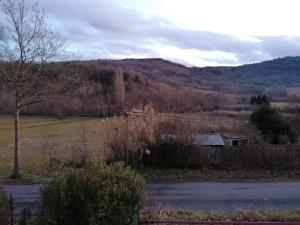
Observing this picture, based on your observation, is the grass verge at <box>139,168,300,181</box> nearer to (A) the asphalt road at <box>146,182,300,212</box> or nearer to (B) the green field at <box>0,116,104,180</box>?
(A) the asphalt road at <box>146,182,300,212</box>

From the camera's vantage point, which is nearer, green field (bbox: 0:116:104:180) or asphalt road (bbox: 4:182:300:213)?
asphalt road (bbox: 4:182:300:213)

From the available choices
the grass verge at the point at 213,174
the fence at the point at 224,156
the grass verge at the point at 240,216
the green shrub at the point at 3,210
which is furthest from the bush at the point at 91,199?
the fence at the point at 224,156

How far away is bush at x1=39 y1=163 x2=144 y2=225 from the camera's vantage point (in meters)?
10.1

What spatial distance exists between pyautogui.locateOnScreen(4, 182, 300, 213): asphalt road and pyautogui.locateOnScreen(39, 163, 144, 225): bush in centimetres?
550

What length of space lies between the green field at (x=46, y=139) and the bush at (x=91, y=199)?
1720cm

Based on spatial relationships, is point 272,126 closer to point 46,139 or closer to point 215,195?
point 215,195

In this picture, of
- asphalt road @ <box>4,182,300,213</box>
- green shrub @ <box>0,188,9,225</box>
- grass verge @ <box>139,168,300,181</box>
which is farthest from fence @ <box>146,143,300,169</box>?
green shrub @ <box>0,188,9,225</box>

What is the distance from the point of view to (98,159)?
35.5ft

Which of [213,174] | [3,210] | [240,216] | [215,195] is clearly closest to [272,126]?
[213,174]

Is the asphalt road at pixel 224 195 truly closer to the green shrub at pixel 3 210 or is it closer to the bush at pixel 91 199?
the bush at pixel 91 199

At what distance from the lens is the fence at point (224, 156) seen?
27.4 meters

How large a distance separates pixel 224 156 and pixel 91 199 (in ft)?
59.2

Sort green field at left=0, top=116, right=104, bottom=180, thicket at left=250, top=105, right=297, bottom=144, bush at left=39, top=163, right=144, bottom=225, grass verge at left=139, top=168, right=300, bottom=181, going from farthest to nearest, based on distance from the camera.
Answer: thicket at left=250, top=105, right=297, bottom=144 < green field at left=0, top=116, right=104, bottom=180 < grass verge at left=139, top=168, right=300, bottom=181 < bush at left=39, top=163, right=144, bottom=225

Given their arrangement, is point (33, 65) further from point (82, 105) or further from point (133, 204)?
point (82, 105)
